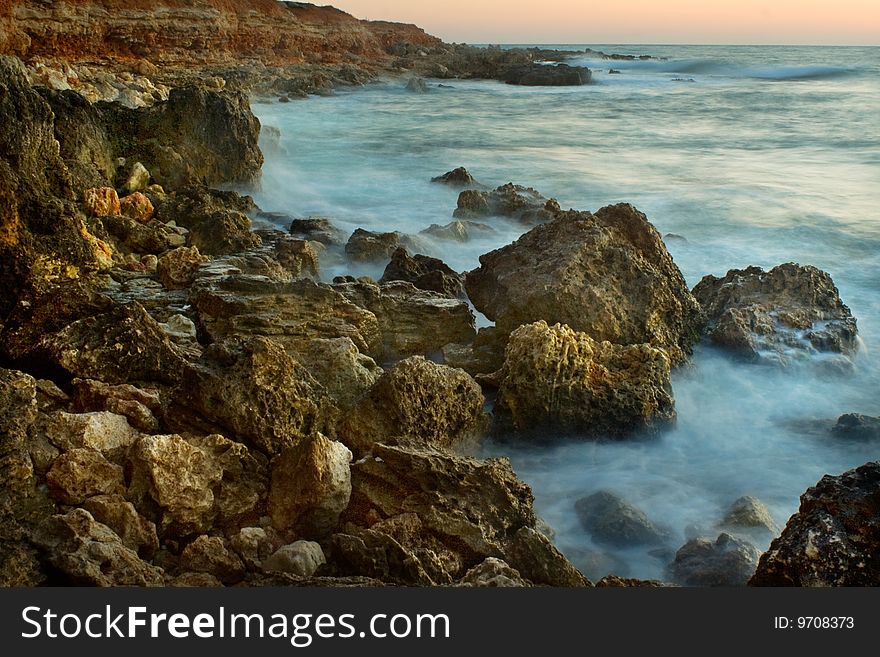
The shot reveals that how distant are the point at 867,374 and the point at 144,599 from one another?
4.82 m

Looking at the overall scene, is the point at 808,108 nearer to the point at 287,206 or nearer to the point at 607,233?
the point at 287,206

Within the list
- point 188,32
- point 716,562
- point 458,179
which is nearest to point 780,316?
point 716,562

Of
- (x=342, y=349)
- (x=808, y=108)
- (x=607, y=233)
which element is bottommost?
(x=342, y=349)

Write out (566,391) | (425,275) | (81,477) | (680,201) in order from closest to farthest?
1. (81,477)
2. (566,391)
3. (425,275)
4. (680,201)

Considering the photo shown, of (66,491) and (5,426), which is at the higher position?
(5,426)

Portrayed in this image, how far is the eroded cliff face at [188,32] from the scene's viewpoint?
21.0 m

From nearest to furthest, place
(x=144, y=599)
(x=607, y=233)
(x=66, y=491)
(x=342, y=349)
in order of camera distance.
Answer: (x=144, y=599) → (x=66, y=491) → (x=342, y=349) → (x=607, y=233)

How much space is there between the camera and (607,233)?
17.1ft

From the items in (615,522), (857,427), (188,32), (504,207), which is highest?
(188,32)

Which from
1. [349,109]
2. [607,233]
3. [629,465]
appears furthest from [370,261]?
[349,109]

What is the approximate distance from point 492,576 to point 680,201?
27.3ft

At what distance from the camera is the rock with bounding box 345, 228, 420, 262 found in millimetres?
6801

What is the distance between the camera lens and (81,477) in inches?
113

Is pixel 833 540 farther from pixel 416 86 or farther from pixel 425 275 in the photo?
pixel 416 86
